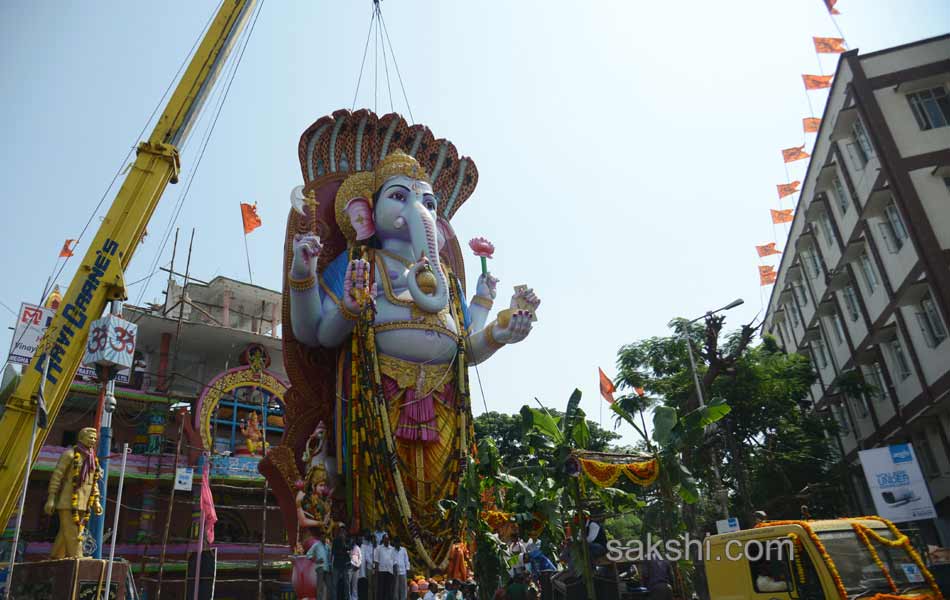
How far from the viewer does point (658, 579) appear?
7.65 metres

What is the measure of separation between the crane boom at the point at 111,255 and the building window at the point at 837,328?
2272cm

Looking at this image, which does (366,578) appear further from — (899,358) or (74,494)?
(899,358)

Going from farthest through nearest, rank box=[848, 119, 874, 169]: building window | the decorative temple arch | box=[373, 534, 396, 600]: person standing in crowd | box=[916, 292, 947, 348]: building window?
the decorative temple arch, box=[848, 119, 874, 169]: building window, box=[916, 292, 947, 348]: building window, box=[373, 534, 396, 600]: person standing in crowd

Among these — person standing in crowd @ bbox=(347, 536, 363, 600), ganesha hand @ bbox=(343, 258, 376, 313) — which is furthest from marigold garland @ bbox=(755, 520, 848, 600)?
ganesha hand @ bbox=(343, 258, 376, 313)

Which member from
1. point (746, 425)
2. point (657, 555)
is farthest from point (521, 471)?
point (746, 425)

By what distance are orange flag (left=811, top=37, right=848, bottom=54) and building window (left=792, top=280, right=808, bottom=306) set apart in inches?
475

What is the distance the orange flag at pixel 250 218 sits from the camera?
23.2 metres

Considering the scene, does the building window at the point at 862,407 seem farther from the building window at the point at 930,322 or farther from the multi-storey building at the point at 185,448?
the multi-storey building at the point at 185,448

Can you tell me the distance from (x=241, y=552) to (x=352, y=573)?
39.4 ft

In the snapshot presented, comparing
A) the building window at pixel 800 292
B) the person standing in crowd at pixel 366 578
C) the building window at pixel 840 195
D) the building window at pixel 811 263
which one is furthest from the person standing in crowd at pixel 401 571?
the building window at pixel 800 292

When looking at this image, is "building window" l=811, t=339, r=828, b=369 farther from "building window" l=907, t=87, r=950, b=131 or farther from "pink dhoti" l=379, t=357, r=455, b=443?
"pink dhoti" l=379, t=357, r=455, b=443

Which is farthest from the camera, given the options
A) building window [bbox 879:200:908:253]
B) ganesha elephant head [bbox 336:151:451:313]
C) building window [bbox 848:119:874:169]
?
building window [bbox 848:119:874:169]

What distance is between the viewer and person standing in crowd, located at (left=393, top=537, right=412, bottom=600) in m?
10.8

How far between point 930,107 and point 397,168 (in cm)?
1534
